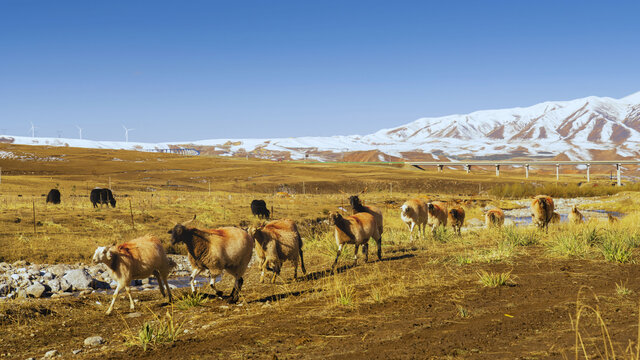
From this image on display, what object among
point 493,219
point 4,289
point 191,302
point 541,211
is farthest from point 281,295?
point 493,219

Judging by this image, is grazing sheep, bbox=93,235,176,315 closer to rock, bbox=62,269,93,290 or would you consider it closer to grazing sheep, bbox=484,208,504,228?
rock, bbox=62,269,93,290

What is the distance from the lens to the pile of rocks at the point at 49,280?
39.0ft

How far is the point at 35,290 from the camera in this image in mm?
11742

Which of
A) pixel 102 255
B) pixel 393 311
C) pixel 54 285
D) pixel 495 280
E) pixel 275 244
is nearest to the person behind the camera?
pixel 393 311

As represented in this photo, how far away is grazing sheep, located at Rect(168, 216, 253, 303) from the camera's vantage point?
31.9 feet

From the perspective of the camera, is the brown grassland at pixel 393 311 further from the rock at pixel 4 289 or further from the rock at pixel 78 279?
the rock at pixel 78 279

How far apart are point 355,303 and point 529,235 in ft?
31.6

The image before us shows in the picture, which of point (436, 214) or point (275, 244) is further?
point (436, 214)

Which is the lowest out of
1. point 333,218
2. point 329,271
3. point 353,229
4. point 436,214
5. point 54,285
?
point 54,285

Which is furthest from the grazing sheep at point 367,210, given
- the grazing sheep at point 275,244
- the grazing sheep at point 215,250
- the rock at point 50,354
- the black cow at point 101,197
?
the black cow at point 101,197

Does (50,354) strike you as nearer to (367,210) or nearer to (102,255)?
(102,255)

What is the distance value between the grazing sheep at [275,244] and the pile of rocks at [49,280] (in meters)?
4.35

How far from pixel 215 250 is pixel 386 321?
3.93m

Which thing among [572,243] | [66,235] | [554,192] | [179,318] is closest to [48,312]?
[179,318]
